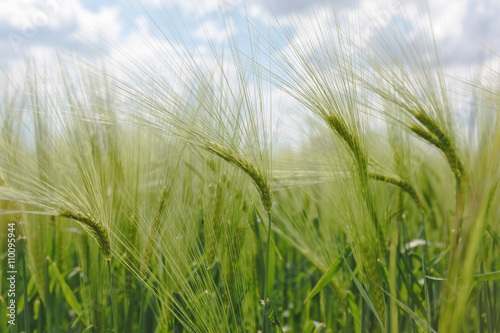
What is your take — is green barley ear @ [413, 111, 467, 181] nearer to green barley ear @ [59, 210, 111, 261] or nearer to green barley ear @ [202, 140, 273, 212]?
green barley ear @ [202, 140, 273, 212]

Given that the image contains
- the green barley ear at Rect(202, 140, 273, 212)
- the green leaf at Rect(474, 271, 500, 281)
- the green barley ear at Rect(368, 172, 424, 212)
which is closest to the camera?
the green leaf at Rect(474, 271, 500, 281)

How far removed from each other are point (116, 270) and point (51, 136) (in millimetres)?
359

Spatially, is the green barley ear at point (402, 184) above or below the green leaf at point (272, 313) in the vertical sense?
above

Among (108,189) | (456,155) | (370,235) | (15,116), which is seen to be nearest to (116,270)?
(108,189)

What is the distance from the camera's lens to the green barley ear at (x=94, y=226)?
0.58m

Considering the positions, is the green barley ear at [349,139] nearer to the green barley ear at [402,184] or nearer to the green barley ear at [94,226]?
the green barley ear at [402,184]

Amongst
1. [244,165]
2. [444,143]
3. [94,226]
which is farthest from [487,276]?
[94,226]

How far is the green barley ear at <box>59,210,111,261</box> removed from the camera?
1.91 feet

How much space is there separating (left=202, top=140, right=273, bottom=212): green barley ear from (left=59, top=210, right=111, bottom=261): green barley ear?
0.21 metres

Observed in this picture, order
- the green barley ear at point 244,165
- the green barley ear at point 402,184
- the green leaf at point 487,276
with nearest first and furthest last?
the green leaf at point 487,276
the green barley ear at point 244,165
the green barley ear at point 402,184

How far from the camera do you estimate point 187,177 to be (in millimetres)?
840

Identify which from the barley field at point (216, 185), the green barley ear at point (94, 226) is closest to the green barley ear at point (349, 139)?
the barley field at point (216, 185)

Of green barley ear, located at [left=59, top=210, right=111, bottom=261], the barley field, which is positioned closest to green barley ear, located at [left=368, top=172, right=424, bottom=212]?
the barley field

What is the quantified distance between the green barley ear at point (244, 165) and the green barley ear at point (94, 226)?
0.21 m
